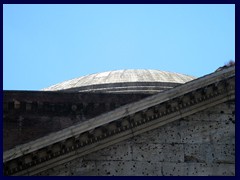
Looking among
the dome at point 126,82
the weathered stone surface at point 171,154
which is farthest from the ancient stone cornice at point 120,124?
the dome at point 126,82

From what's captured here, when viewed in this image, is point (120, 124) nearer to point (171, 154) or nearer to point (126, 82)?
point (171, 154)

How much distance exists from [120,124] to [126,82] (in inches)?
344

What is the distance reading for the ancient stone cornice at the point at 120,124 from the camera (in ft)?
52.3

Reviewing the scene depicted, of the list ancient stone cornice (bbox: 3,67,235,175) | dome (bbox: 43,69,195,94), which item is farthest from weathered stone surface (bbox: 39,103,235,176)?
dome (bbox: 43,69,195,94)

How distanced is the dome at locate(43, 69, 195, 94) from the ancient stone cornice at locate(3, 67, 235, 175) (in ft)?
22.4

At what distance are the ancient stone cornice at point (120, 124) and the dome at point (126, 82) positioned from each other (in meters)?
6.84

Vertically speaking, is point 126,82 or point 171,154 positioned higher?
point 126,82

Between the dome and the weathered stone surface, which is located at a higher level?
the dome

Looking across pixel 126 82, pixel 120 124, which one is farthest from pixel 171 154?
pixel 126 82

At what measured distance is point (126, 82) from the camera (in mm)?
24984

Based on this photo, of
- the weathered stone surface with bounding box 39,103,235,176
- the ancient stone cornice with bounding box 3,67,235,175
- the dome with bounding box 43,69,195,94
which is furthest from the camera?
the dome with bounding box 43,69,195,94

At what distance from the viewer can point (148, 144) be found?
16.5 meters

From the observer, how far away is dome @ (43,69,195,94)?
24.6m

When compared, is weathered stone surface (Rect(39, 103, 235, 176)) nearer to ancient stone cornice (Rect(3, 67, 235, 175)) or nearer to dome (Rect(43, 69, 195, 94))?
ancient stone cornice (Rect(3, 67, 235, 175))
